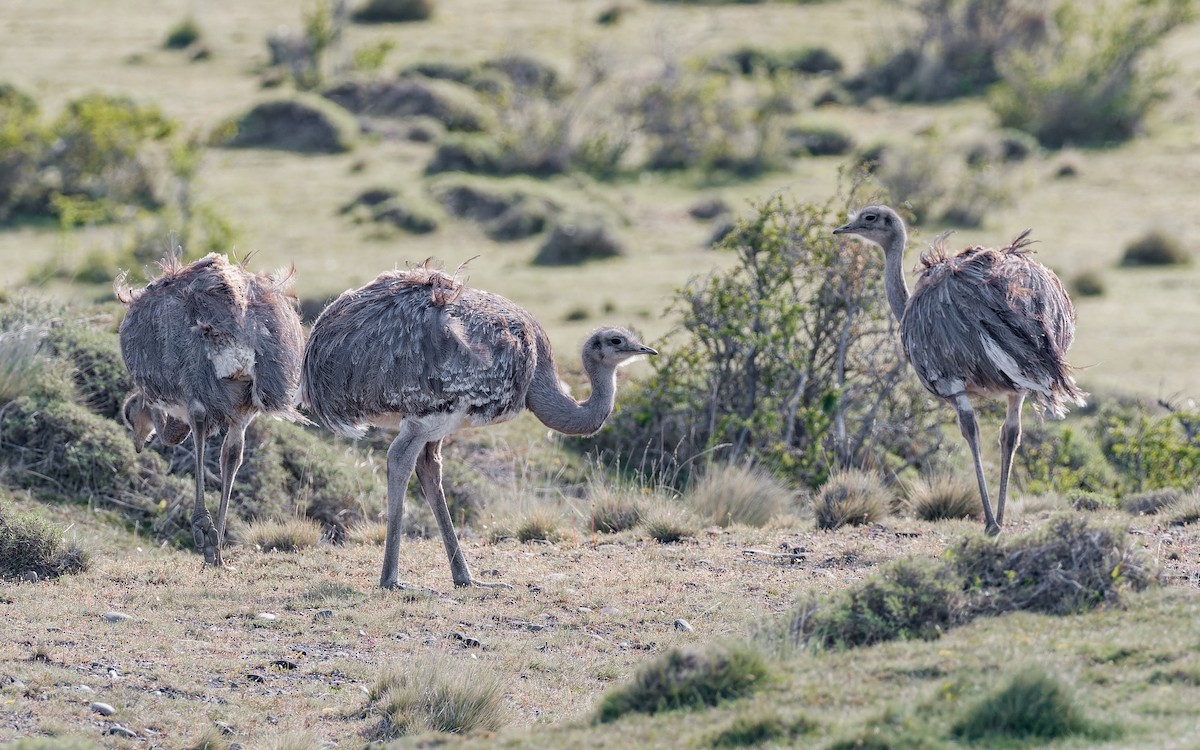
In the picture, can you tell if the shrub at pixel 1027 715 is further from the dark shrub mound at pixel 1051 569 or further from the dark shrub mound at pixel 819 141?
the dark shrub mound at pixel 819 141

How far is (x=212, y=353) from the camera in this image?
10.4 m

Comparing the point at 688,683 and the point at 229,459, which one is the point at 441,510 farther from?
the point at 688,683

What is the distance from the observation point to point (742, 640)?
7816mm

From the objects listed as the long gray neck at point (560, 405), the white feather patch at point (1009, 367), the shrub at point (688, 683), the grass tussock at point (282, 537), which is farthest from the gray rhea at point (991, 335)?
the grass tussock at point (282, 537)

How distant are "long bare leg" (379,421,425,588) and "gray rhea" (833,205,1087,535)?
3364 millimetres

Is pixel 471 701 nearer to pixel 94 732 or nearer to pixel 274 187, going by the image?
pixel 94 732

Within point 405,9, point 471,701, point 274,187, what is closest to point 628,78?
point 274,187

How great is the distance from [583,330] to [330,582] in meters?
10.6

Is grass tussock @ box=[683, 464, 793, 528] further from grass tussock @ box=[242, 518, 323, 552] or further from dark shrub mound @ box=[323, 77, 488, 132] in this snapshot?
dark shrub mound @ box=[323, 77, 488, 132]

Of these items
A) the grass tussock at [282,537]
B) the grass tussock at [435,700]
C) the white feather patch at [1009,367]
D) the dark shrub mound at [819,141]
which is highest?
the white feather patch at [1009,367]

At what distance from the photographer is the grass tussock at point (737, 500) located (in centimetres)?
1210

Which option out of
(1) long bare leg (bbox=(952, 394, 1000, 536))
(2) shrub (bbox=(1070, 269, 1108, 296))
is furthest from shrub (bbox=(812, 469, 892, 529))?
(2) shrub (bbox=(1070, 269, 1108, 296))

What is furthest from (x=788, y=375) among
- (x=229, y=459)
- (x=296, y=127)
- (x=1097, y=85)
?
(x=1097, y=85)

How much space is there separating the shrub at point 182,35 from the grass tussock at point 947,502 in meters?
32.6
